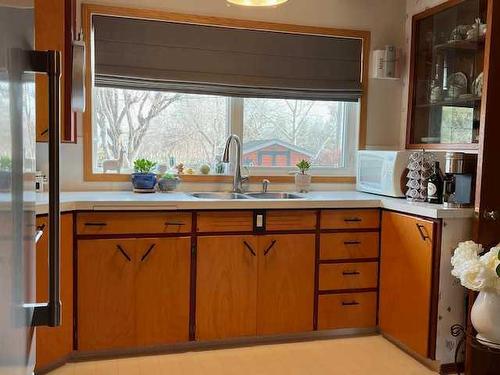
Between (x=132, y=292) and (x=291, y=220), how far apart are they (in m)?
1.00

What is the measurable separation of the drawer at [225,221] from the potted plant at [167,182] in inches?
20.8

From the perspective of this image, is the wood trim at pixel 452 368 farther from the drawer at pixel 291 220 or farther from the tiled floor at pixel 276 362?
the drawer at pixel 291 220

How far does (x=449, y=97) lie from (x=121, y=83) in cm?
211

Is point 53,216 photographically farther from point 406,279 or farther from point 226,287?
point 406,279

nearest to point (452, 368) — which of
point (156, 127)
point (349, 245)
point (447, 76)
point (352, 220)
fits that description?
point (349, 245)

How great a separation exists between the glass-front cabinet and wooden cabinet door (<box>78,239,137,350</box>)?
2.09 metres

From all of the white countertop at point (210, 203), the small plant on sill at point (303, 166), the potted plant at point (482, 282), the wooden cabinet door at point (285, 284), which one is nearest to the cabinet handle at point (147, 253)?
the white countertop at point (210, 203)

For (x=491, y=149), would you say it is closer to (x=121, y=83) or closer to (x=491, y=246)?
(x=491, y=246)

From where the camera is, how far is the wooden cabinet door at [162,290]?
2.73m

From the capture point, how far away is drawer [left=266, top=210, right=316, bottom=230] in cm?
291

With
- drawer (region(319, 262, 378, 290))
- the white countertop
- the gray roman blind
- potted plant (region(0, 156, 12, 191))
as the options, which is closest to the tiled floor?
drawer (region(319, 262, 378, 290))

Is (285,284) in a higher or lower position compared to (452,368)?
higher

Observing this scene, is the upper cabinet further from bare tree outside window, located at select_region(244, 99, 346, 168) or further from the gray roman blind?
bare tree outside window, located at select_region(244, 99, 346, 168)

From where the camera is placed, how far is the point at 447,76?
3252 mm
